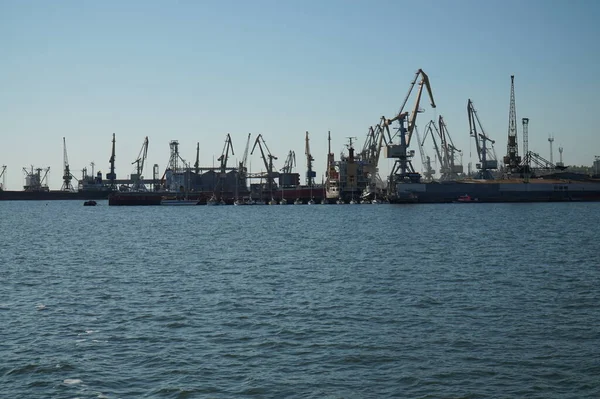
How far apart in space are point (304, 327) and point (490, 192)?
A: 156 m

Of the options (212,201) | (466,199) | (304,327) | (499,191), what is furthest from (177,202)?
(304,327)

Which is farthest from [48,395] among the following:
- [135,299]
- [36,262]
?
[36,262]

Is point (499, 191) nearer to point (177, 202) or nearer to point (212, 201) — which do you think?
point (212, 201)

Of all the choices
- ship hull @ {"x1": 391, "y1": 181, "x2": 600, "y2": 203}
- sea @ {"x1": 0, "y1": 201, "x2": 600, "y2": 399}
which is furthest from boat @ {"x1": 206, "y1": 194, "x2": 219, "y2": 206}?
sea @ {"x1": 0, "y1": 201, "x2": 600, "y2": 399}

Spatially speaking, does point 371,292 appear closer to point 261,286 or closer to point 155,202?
point 261,286

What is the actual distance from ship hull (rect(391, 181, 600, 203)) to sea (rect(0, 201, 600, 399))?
124 meters

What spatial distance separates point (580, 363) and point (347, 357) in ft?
20.6

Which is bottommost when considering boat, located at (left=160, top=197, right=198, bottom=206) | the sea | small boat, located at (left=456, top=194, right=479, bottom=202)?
the sea

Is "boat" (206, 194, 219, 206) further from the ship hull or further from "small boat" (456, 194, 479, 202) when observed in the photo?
"small boat" (456, 194, 479, 202)

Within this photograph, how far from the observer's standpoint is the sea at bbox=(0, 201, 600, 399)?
57.6 ft

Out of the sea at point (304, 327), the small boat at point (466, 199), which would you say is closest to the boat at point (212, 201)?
the small boat at point (466, 199)

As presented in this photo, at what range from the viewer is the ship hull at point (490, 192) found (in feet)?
558

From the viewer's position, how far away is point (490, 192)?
17212 centimetres

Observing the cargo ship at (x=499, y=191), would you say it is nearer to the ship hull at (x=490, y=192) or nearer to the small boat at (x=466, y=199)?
the ship hull at (x=490, y=192)
